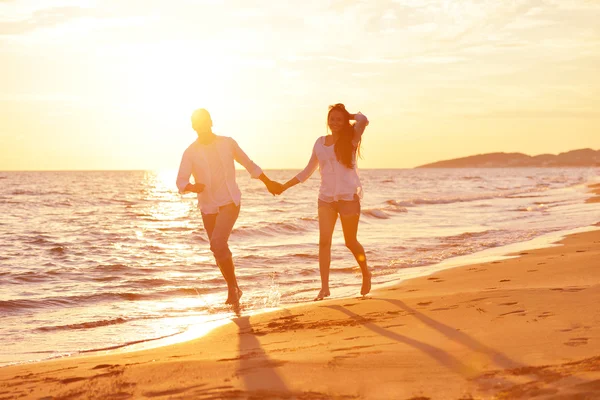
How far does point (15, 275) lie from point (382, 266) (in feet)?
19.5

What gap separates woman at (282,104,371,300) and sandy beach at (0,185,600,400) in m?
1.06

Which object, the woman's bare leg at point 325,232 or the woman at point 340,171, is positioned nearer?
the woman at point 340,171

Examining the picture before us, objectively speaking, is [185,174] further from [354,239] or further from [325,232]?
[354,239]

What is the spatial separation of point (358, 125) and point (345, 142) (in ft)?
0.78

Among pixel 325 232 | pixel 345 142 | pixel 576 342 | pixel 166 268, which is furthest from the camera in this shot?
pixel 166 268

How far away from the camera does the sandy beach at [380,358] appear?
329 cm

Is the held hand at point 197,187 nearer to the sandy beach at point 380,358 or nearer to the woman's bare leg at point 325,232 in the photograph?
the woman's bare leg at point 325,232

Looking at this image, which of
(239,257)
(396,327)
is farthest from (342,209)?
(239,257)

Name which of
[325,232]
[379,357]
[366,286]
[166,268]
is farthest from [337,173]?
[166,268]

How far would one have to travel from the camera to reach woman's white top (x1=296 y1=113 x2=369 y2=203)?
6.68 meters

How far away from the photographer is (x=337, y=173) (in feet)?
22.0

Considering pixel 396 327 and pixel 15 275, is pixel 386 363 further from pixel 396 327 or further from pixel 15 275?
pixel 15 275

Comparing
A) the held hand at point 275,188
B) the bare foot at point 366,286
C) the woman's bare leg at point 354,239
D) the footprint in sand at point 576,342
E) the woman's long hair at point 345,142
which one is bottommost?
the bare foot at point 366,286

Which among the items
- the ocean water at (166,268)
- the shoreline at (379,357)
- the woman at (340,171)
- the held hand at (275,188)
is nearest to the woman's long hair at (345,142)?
the woman at (340,171)
